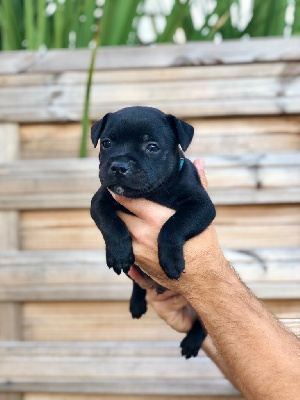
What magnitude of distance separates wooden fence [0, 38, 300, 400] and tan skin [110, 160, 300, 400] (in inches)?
A: 36.0

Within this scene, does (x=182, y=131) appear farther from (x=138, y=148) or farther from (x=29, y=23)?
(x=29, y=23)

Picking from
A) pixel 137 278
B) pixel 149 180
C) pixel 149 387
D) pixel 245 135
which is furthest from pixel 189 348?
pixel 245 135

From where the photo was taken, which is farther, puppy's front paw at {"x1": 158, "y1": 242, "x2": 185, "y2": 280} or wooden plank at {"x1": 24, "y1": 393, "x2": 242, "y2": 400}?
wooden plank at {"x1": 24, "y1": 393, "x2": 242, "y2": 400}

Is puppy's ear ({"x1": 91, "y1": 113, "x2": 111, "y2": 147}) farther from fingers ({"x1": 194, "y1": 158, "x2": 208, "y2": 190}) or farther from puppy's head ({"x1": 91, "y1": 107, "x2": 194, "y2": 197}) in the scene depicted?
fingers ({"x1": 194, "y1": 158, "x2": 208, "y2": 190})

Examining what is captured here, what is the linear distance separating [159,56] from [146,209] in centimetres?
123

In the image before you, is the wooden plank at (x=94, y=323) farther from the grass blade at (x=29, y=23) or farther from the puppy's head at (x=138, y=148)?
the grass blade at (x=29, y=23)

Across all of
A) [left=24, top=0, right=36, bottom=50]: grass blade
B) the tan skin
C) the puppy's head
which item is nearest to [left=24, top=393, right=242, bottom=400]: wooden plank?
the tan skin

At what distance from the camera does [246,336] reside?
2.01m

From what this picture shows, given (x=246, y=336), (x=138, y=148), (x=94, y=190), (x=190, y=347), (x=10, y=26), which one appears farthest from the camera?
(x=10, y=26)

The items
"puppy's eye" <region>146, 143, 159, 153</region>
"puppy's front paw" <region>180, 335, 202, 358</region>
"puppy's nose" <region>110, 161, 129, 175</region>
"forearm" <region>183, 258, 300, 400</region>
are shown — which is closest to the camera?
"forearm" <region>183, 258, 300, 400</region>

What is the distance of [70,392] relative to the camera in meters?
3.23

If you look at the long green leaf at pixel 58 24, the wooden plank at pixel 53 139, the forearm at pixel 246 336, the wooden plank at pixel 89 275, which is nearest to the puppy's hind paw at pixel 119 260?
the forearm at pixel 246 336

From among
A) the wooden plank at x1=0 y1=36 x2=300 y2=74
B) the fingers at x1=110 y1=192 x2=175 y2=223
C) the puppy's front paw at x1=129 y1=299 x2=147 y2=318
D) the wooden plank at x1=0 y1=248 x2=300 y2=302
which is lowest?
the wooden plank at x1=0 y1=248 x2=300 y2=302

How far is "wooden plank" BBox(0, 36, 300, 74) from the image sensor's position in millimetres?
3139
